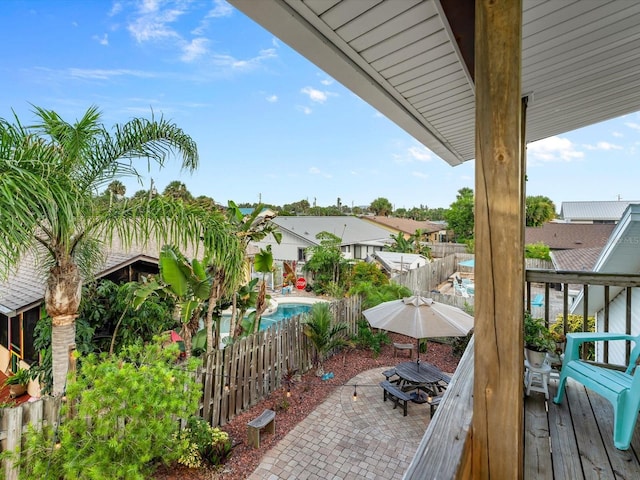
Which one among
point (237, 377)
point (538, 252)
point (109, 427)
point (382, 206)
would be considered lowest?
point (237, 377)

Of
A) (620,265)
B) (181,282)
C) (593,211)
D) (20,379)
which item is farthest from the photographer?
(593,211)

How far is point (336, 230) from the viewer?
2455cm

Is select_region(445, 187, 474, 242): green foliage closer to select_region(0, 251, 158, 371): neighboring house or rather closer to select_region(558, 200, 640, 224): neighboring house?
select_region(558, 200, 640, 224): neighboring house

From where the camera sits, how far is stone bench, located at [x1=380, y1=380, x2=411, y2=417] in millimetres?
5531

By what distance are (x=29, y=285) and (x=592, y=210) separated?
1867 inches

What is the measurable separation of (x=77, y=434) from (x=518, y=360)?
4079mm

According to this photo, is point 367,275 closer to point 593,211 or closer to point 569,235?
point 569,235

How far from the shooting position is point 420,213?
63969 millimetres

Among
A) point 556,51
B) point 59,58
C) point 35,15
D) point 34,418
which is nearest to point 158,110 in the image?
point 34,418

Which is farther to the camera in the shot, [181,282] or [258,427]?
[181,282]

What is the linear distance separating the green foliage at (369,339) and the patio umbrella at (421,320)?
7.22 ft

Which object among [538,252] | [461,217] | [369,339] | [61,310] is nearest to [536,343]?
[61,310]

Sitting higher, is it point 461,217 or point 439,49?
point 461,217

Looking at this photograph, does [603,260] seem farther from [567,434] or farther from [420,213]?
[420,213]
